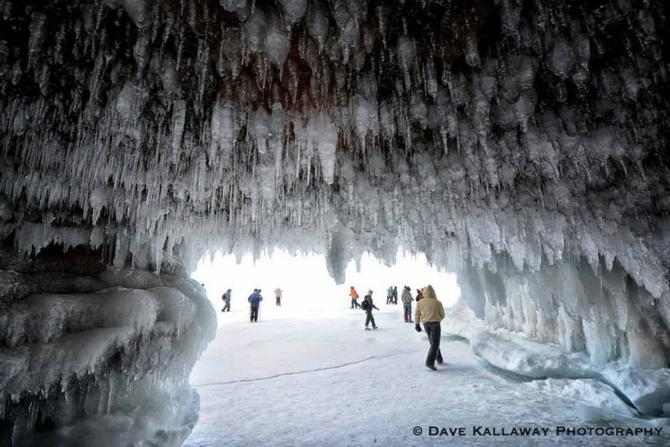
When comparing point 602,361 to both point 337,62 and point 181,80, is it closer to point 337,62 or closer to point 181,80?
point 337,62

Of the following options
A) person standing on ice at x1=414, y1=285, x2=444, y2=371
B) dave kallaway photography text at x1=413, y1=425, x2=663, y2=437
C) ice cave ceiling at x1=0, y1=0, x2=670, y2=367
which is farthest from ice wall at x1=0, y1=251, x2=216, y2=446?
person standing on ice at x1=414, y1=285, x2=444, y2=371

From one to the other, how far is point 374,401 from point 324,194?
368 centimetres

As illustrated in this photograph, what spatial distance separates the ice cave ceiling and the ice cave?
Answer: 21mm

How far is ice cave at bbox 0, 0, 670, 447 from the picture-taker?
208cm

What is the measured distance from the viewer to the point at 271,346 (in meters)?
10.2

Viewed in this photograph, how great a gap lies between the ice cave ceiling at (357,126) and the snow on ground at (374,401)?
2.02 metres

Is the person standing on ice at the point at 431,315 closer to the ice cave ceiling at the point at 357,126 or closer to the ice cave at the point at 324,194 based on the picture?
the ice cave at the point at 324,194

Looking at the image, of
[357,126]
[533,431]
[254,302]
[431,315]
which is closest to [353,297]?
[254,302]

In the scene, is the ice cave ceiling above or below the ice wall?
above

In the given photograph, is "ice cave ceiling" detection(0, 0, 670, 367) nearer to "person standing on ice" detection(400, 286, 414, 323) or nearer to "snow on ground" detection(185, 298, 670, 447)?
"snow on ground" detection(185, 298, 670, 447)

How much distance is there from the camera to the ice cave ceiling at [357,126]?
6.48 ft

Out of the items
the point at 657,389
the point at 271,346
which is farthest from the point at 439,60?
the point at 271,346

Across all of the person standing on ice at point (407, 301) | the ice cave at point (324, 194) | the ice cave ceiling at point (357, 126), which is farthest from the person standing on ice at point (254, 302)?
the ice cave ceiling at point (357, 126)

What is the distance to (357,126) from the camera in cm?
275
